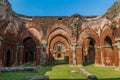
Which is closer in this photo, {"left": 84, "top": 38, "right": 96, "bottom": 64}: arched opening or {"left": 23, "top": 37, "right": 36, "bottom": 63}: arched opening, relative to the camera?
{"left": 84, "top": 38, "right": 96, "bottom": 64}: arched opening

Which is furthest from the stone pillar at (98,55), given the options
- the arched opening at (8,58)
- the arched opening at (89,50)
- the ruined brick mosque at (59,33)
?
the arched opening at (8,58)

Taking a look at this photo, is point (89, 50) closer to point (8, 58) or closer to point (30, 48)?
point (30, 48)

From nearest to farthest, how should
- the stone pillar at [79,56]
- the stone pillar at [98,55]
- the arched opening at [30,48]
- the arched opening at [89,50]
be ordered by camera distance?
the stone pillar at [98,55], the stone pillar at [79,56], the arched opening at [89,50], the arched opening at [30,48]

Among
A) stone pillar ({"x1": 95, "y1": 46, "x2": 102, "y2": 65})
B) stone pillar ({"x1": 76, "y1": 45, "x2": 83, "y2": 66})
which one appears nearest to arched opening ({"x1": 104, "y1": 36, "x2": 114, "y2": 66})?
stone pillar ({"x1": 95, "y1": 46, "x2": 102, "y2": 65})

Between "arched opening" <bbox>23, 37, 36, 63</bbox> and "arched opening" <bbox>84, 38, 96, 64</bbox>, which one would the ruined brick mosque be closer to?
"arched opening" <bbox>23, 37, 36, 63</bbox>

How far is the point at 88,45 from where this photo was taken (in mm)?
27531

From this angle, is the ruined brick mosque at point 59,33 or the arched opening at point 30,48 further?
the arched opening at point 30,48

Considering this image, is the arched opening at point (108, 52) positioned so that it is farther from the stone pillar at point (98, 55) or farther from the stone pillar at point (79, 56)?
the stone pillar at point (79, 56)

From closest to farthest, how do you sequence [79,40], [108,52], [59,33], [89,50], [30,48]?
[108,52] < [79,40] < [59,33] < [89,50] < [30,48]

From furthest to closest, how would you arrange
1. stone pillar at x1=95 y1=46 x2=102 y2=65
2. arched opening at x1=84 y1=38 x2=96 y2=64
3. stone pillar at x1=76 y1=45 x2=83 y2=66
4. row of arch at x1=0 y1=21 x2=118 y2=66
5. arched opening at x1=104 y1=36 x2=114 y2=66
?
arched opening at x1=84 y1=38 x2=96 y2=64
stone pillar at x1=76 y1=45 x2=83 y2=66
stone pillar at x1=95 y1=46 x2=102 y2=65
row of arch at x1=0 y1=21 x2=118 y2=66
arched opening at x1=104 y1=36 x2=114 y2=66

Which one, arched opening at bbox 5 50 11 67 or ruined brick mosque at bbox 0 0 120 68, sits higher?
ruined brick mosque at bbox 0 0 120 68

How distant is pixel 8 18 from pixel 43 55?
623cm

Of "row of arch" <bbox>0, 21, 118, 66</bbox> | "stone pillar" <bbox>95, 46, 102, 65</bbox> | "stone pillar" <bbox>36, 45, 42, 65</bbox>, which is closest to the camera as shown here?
"row of arch" <bbox>0, 21, 118, 66</bbox>

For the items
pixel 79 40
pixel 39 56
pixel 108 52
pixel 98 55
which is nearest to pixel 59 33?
pixel 79 40
